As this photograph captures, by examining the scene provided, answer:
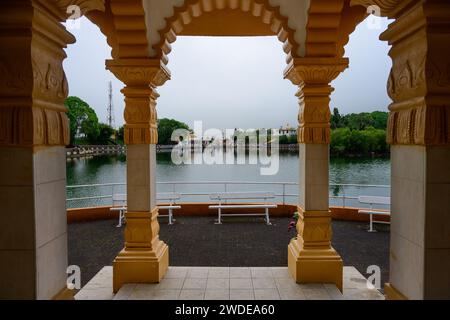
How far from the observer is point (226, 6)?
540 centimetres

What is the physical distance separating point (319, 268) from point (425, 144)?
3425 millimetres

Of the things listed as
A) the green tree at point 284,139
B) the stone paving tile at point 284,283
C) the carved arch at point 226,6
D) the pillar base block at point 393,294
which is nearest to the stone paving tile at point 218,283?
the stone paving tile at point 284,283

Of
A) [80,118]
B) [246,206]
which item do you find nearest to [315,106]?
[246,206]

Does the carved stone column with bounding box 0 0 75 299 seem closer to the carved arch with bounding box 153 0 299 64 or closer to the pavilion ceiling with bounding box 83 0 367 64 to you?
the pavilion ceiling with bounding box 83 0 367 64

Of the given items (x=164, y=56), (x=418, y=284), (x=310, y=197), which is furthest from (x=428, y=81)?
(x=164, y=56)

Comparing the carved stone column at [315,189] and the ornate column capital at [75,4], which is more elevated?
the ornate column capital at [75,4]

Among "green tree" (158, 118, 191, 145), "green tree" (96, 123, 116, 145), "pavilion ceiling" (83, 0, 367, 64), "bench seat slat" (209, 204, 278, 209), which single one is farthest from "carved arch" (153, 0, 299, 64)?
"green tree" (158, 118, 191, 145)

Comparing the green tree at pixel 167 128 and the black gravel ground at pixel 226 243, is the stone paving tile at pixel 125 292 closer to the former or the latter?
the black gravel ground at pixel 226 243

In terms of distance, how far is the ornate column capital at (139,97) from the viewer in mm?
5027

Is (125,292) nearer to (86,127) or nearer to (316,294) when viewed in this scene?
(316,294)

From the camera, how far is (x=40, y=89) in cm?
226

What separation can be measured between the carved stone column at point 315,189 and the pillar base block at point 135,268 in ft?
7.01

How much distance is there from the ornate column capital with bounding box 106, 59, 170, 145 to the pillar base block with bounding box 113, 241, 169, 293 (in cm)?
171

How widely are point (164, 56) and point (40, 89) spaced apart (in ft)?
10.9
